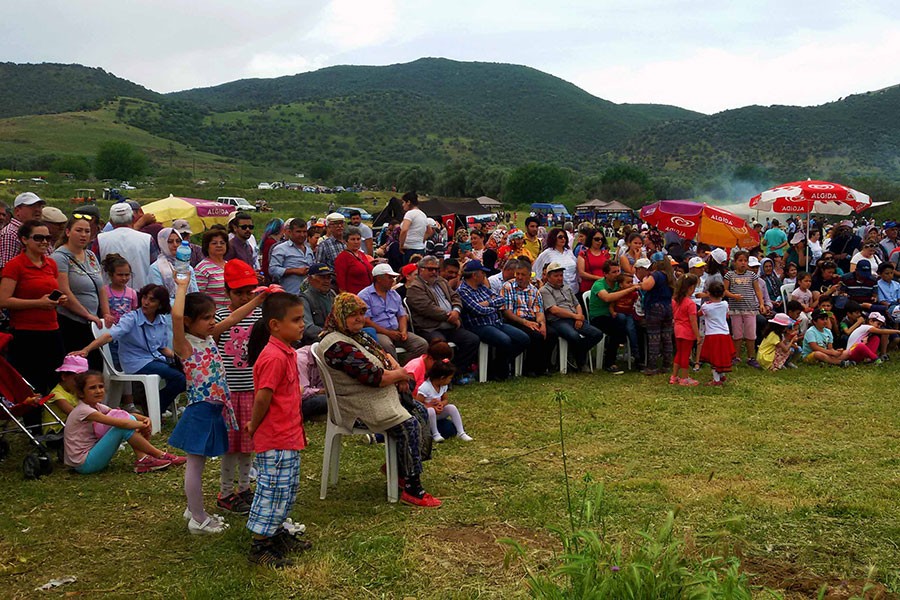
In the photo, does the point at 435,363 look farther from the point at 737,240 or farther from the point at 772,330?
the point at 737,240

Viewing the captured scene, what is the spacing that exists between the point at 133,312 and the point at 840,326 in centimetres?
899

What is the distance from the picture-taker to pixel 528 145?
404 feet

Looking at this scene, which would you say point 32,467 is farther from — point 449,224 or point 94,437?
point 449,224

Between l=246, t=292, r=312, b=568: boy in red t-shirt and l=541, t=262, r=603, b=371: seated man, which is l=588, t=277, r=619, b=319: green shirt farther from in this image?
l=246, t=292, r=312, b=568: boy in red t-shirt

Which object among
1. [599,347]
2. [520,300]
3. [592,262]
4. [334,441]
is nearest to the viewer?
[334,441]

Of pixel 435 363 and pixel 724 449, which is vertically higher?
pixel 435 363

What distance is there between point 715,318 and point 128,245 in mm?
6283

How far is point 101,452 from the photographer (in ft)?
17.8

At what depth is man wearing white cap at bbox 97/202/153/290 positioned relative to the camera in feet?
23.6

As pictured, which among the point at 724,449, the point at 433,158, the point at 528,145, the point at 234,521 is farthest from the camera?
the point at 528,145

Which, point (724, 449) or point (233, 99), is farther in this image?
point (233, 99)

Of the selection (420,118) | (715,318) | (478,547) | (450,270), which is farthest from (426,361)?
(420,118)

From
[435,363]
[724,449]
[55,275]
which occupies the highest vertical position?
[55,275]

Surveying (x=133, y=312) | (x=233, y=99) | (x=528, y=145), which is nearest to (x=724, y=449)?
(x=133, y=312)
